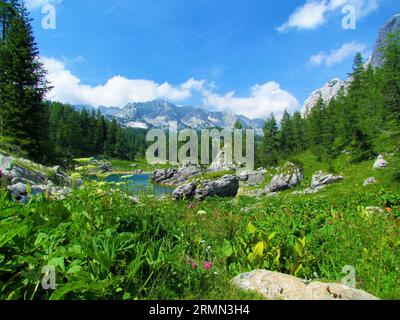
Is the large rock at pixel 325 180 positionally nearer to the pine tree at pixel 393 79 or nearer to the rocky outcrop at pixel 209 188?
the rocky outcrop at pixel 209 188

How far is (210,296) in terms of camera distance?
9.22ft

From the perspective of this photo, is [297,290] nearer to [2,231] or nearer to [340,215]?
[2,231]

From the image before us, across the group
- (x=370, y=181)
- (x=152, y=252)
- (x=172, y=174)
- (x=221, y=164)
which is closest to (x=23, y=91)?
(x=152, y=252)

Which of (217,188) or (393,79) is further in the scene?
(217,188)

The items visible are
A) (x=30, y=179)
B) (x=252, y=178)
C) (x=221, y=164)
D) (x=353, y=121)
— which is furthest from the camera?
(x=221, y=164)

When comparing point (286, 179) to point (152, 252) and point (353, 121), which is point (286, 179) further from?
point (152, 252)

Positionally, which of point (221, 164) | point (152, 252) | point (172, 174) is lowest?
point (152, 252)

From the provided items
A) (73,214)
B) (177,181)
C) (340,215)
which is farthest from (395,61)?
(177,181)

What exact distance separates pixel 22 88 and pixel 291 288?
2877 centimetres

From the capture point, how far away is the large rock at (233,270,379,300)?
291 cm

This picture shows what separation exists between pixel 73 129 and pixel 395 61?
66.4m

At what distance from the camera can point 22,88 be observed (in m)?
25.1

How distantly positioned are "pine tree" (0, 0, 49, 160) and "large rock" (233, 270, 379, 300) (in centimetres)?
2407
